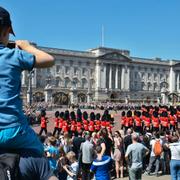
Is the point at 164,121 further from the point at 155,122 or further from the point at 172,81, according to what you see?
the point at 172,81

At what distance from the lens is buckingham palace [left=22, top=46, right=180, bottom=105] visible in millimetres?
80062

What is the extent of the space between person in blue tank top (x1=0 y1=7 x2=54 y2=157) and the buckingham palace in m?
71.0

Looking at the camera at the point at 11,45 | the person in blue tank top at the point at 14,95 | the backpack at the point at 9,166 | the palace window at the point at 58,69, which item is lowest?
the backpack at the point at 9,166

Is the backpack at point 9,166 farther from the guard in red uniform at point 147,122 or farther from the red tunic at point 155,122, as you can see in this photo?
the guard in red uniform at point 147,122

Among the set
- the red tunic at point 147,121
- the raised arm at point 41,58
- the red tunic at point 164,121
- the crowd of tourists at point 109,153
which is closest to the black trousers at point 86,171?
the crowd of tourists at point 109,153

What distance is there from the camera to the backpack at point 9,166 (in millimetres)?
1830

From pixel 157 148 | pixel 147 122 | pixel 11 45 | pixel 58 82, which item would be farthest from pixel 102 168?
pixel 58 82

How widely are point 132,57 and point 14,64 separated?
9433cm

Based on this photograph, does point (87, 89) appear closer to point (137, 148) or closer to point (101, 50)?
point (101, 50)

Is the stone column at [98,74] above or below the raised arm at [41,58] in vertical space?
above

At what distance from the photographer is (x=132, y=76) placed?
94.9 m

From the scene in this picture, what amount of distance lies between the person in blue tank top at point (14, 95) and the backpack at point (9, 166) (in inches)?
2.6

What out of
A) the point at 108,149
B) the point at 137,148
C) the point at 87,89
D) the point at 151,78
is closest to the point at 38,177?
the point at 137,148

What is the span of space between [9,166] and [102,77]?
86.1 meters
